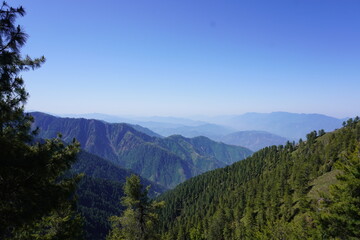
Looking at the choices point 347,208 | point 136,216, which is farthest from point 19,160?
point 347,208

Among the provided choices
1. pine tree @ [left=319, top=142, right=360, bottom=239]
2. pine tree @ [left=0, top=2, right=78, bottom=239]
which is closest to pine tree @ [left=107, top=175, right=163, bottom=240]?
pine tree @ [left=0, top=2, right=78, bottom=239]

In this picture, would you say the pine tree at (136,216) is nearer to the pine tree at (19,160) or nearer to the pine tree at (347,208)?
the pine tree at (19,160)

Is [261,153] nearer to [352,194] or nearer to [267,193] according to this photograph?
[267,193]

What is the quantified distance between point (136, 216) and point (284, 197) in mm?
69762

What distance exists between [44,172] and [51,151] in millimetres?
1099

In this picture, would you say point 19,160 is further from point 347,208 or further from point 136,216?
point 347,208

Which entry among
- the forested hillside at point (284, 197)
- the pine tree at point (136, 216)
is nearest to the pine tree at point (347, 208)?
the forested hillside at point (284, 197)

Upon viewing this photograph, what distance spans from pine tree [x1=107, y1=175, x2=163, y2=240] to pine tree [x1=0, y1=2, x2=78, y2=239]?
40.8 feet

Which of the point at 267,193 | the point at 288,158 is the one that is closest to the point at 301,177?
the point at 267,193

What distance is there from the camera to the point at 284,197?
2987 inches

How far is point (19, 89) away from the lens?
9781mm

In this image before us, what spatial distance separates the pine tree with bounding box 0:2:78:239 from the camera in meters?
8.38

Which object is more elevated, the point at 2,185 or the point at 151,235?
the point at 2,185

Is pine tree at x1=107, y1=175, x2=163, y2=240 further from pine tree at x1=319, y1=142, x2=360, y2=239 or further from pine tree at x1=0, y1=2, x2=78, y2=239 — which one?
pine tree at x1=319, y1=142, x2=360, y2=239
